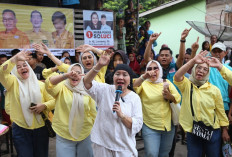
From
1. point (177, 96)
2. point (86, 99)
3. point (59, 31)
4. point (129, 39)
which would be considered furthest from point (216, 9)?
point (86, 99)

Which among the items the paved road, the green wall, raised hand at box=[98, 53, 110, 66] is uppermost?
the green wall

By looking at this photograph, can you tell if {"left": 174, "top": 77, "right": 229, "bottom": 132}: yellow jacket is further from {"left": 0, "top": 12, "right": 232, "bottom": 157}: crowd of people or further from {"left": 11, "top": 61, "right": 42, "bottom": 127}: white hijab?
{"left": 11, "top": 61, "right": 42, "bottom": 127}: white hijab

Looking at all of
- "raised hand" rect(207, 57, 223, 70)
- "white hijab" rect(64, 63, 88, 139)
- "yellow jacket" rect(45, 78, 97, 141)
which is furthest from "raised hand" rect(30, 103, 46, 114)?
"raised hand" rect(207, 57, 223, 70)

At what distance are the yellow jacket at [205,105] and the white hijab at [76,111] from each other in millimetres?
1440

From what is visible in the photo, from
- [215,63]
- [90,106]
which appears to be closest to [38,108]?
[90,106]

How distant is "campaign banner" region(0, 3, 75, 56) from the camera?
258 inches

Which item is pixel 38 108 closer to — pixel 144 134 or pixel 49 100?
pixel 49 100

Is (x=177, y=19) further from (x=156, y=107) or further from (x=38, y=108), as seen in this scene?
(x=38, y=108)

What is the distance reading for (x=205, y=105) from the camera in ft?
11.5

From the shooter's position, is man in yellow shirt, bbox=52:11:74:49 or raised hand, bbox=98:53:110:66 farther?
man in yellow shirt, bbox=52:11:74:49

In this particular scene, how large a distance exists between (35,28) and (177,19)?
9980 millimetres

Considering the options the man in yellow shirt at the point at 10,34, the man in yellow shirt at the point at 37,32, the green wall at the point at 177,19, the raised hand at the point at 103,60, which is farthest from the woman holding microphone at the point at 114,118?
the green wall at the point at 177,19

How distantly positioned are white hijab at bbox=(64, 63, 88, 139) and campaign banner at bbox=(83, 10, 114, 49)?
14.5 feet

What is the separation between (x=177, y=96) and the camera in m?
3.77
